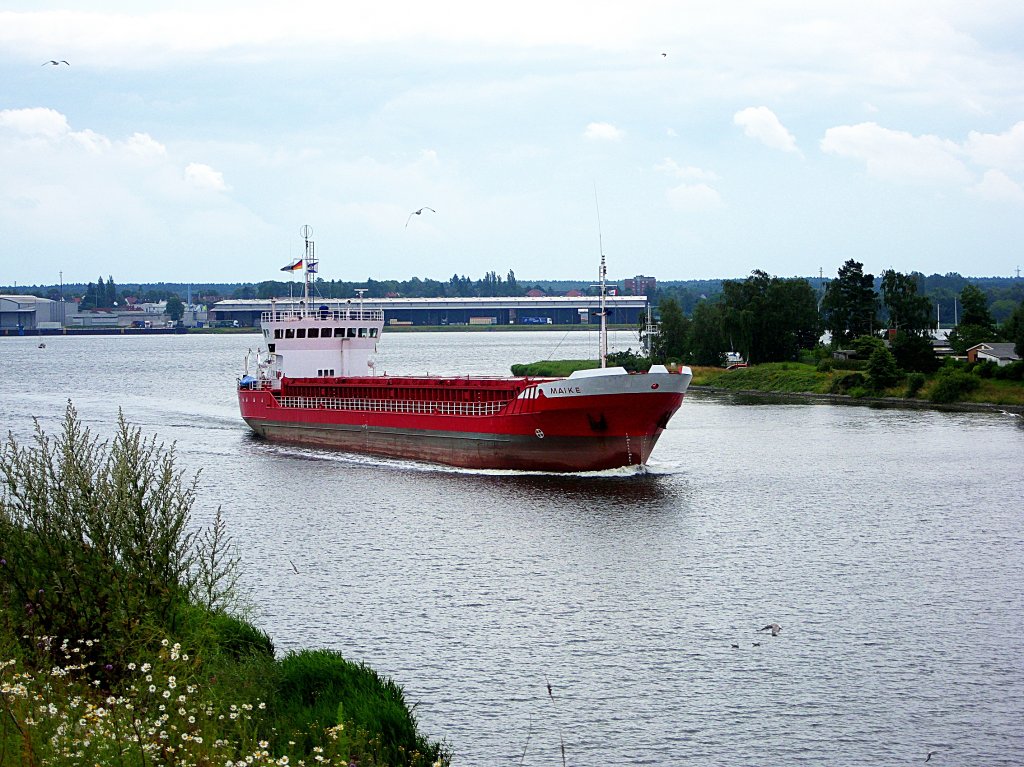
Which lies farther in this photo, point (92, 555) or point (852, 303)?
point (852, 303)

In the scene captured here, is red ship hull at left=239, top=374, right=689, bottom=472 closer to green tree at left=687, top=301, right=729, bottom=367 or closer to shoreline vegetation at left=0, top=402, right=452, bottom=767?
shoreline vegetation at left=0, top=402, right=452, bottom=767

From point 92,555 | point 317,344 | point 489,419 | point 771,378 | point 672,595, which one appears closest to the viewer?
point 92,555

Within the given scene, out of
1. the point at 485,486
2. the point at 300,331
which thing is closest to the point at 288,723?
the point at 485,486

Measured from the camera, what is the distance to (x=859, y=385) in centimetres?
8056

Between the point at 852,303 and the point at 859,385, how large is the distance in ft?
89.4

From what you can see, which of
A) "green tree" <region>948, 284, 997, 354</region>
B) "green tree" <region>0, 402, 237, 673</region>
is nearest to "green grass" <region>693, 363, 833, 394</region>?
"green tree" <region>948, 284, 997, 354</region>

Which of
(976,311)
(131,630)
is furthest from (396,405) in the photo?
(976,311)

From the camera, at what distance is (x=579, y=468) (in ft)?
140

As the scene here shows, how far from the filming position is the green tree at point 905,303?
106 m

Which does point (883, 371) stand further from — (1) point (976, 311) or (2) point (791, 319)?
(1) point (976, 311)

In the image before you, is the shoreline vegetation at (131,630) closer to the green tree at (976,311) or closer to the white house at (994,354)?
the white house at (994,354)

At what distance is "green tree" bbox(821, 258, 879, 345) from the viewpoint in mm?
105506

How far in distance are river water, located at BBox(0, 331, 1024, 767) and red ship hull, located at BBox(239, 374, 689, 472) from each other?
3.65 ft

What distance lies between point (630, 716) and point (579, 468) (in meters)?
23.7
